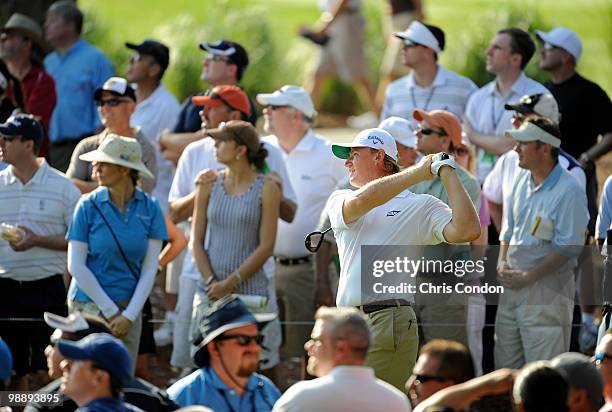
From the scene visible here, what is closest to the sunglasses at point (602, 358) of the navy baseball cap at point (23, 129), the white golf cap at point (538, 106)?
the white golf cap at point (538, 106)

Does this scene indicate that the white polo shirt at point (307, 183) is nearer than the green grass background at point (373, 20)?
Yes

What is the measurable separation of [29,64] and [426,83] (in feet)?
10.2

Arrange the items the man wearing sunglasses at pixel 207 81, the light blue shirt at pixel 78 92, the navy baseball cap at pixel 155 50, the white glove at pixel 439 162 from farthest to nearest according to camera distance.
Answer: the light blue shirt at pixel 78 92
the navy baseball cap at pixel 155 50
the man wearing sunglasses at pixel 207 81
the white glove at pixel 439 162

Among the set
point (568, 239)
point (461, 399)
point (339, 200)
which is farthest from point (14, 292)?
point (461, 399)

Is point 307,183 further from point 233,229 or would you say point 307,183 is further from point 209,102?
point 233,229

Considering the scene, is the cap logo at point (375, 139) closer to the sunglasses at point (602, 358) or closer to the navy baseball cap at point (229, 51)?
the sunglasses at point (602, 358)

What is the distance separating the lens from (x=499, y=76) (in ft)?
38.7

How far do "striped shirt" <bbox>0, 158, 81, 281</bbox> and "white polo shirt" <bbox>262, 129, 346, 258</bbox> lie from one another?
61.4 inches

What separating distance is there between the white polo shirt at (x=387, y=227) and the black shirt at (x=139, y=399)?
1297 mm

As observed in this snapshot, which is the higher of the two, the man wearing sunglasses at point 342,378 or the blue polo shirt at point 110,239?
the blue polo shirt at point 110,239

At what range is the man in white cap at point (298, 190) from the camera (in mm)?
10914

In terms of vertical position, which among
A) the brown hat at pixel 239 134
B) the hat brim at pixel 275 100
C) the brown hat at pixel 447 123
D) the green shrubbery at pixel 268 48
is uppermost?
the green shrubbery at pixel 268 48

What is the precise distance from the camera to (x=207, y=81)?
1212 centimetres

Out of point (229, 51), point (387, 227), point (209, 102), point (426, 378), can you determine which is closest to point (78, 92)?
point (229, 51)
